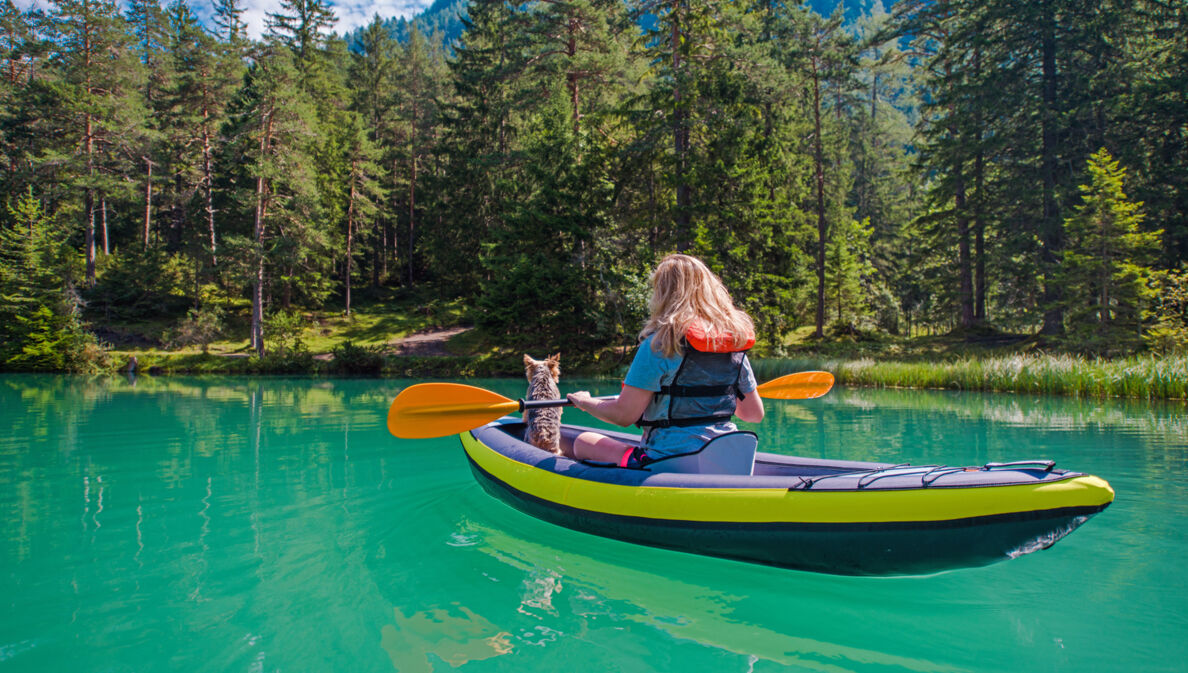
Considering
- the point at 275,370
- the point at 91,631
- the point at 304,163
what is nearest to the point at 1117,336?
the point at 91,631

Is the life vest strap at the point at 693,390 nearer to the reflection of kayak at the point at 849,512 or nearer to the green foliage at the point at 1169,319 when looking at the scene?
Result: the reflection of kayak at the point at 849,512

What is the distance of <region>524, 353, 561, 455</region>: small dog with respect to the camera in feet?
16.2

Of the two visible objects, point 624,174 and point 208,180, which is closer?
point 624,174

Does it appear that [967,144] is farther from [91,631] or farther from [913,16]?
[91,631]

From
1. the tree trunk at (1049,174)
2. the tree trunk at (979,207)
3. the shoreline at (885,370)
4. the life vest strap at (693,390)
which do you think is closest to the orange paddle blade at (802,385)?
the life vest strap at (693,390)

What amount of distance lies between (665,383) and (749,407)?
64 centimetres

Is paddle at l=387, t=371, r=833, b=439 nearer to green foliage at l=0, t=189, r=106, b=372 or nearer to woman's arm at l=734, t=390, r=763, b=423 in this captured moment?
woman's arm at l=734, t=390, r=763, b=423

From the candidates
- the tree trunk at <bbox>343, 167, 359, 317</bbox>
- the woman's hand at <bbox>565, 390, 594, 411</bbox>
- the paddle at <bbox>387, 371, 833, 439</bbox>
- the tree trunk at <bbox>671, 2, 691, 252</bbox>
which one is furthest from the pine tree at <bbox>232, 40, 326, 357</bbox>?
the woman's hand at <bbox>565, 390, 594, 411</bbox>

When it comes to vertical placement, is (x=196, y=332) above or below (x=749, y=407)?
above

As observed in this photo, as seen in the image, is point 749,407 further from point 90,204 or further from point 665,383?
point 90,204

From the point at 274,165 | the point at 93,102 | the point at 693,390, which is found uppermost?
the point at 93,102

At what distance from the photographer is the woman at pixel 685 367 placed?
11.1ft

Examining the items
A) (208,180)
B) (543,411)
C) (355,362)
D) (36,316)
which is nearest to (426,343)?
(355,362)

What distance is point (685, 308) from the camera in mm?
3395
